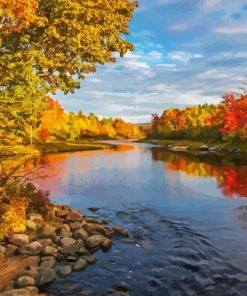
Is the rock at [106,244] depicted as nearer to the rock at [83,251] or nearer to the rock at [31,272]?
the rock at [83,251]

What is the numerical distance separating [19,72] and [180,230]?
12696 millimetres

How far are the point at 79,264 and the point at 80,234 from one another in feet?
10.5

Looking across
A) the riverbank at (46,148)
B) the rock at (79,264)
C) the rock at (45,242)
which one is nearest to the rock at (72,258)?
the rock at (79,264)

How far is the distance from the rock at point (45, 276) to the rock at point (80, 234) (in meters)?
4.18

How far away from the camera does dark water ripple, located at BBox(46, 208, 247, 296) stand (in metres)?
14.6

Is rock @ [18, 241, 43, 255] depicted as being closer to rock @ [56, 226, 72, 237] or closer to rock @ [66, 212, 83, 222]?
rock @ [56, 226, 72, 237]

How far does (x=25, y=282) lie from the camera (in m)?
14.3

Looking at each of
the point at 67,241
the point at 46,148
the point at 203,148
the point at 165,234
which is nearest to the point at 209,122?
the point at 203,148

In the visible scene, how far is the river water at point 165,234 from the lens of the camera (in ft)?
49.6

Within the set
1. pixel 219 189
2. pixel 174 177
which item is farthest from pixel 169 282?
pixel 174 177

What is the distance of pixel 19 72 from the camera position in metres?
22.0

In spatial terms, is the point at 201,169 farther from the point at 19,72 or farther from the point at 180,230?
the point at 19,72

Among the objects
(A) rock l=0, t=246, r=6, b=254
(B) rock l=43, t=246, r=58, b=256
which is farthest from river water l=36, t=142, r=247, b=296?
(A) rock l=0, t=246, r=6, b=254

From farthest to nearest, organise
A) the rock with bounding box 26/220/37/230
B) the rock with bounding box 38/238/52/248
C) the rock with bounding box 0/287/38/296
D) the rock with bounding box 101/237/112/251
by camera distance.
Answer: the rock with bounding box 26/220/37/230
the rock with bounding box 101/237/112/251
the rock with bounding box 38/238/52/248
the rock with bounding box 0/287/38/296
